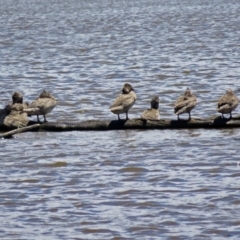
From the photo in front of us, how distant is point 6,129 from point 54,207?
4.10 meters

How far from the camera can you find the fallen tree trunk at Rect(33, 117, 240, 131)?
13672mm

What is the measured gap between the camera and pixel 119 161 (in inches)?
484

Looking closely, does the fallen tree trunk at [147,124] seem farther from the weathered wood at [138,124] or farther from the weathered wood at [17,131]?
the weathered wood at [17,131]

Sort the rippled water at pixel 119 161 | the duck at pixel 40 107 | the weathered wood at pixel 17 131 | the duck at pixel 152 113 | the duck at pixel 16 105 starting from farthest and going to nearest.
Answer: the duck at pixel 40 107, the duck at pixel 16 105, the duck at pixel 152 113, the weathered wood at pixel 17 131, the rippled water at pixel 119 161

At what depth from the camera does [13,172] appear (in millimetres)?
11766

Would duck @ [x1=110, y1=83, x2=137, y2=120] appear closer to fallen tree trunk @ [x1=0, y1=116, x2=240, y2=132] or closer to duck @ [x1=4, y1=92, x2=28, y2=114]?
fallen tree trunk @ [x1=0, y1=116, x2=240, y2=132]

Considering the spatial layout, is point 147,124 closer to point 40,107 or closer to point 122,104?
point 122,104

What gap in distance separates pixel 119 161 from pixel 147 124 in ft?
5.02

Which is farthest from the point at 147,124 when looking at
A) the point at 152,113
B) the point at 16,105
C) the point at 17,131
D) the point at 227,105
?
the point at 16,105

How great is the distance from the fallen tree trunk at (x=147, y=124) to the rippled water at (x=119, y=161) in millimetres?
95

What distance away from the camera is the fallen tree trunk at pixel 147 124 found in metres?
13.7

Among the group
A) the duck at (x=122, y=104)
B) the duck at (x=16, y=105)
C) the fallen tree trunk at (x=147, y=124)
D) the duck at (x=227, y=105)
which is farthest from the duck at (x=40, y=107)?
the duck at (x=227, y=105)

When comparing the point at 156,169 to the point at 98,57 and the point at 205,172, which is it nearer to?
the point at 205,172

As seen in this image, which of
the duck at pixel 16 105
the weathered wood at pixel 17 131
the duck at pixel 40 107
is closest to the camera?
the weathered wood at pixel 17 131
